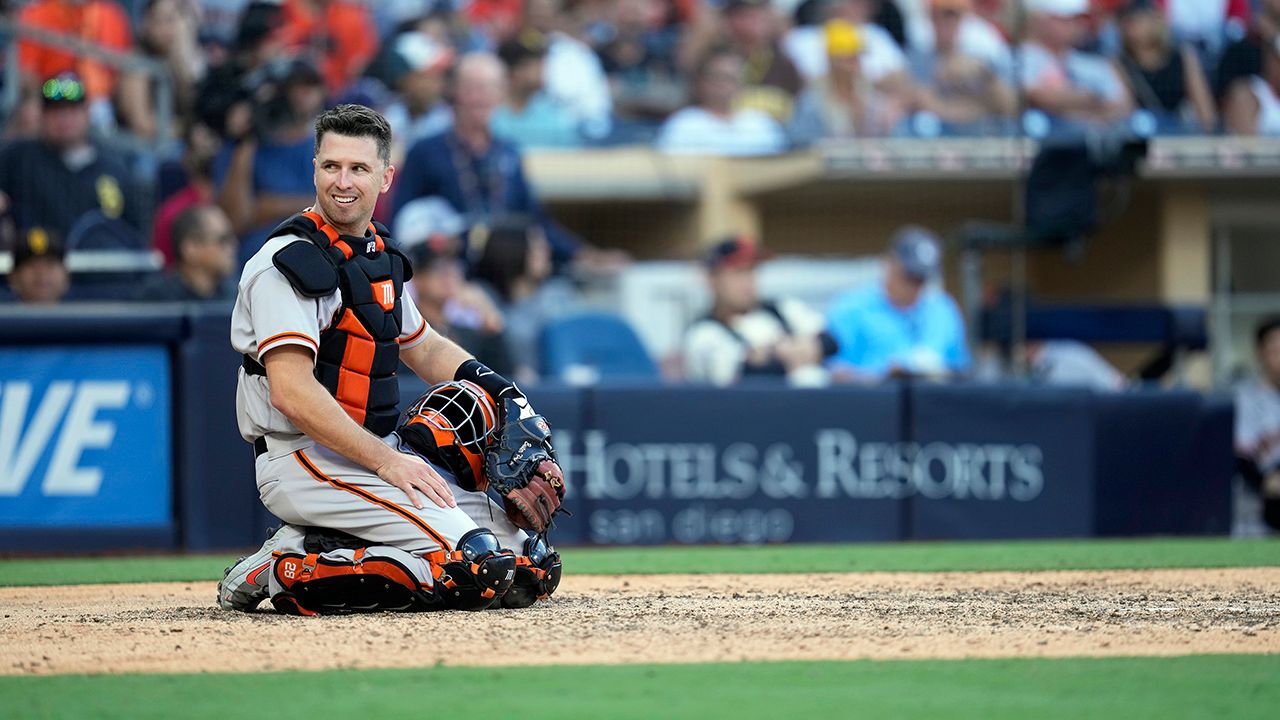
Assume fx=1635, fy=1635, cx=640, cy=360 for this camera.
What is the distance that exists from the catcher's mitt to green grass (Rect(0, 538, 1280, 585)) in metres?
2.03

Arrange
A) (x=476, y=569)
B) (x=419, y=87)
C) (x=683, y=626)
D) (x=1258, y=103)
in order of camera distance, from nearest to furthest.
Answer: (x=683, y=626)
(x=476, y=569)
(x=419, y=87)
(x=1258, y=103)

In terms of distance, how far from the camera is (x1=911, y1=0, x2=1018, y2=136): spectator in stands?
13508mm

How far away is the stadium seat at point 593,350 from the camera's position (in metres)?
10.6

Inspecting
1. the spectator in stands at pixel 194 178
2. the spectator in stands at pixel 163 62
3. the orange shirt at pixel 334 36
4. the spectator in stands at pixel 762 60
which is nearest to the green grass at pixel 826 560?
the spectator in stands at pixel 194 178

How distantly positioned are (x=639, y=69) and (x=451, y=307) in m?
4.28

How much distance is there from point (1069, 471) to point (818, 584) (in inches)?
168

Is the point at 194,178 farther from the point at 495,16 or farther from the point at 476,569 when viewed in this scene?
the point at 476,569

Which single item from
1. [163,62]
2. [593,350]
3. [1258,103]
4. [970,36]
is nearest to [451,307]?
[593,350]

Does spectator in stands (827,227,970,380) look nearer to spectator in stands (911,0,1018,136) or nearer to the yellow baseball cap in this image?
spectator in stands (911,0,1018,136)

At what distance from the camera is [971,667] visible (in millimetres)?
3967

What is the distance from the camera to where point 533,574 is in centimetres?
528

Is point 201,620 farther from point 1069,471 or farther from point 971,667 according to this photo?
point 1069,471

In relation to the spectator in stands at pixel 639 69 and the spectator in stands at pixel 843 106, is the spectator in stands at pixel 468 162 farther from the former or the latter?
the spectator in stands at pixel 843 106

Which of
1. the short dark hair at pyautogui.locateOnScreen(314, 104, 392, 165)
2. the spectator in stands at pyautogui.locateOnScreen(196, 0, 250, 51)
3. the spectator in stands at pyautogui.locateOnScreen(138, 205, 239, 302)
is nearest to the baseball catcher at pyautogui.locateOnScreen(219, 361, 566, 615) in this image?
the short dark hair at pyautogui.locateOnScreen(314, 104, 392, 165)
